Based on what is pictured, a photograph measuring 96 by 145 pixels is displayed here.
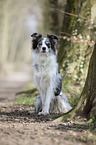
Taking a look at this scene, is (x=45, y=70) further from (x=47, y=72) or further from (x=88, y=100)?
(x=88, y=100)

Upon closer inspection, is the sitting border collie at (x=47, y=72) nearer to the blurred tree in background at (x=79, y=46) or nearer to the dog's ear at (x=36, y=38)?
the dog's ear at (x=36, y=38)

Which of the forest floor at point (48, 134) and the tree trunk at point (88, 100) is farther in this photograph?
the tree trunk at point (88, 100)

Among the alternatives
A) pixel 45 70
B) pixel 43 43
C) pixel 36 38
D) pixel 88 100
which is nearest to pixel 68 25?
pixel 36 38

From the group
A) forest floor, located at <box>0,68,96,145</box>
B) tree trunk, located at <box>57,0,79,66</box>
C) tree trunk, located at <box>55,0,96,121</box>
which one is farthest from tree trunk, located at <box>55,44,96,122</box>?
tree trunk, located at <box>57,0,79,66</box>

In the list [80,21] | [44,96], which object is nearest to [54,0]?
[80,21]

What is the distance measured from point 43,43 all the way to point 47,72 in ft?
A: 2.56

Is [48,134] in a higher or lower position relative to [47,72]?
lower

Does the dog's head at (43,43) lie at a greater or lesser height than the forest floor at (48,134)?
greater

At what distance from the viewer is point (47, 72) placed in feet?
20.7

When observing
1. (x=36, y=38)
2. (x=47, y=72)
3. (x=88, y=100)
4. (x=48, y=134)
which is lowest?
(x=48, y=134)

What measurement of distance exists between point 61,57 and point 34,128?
501cm

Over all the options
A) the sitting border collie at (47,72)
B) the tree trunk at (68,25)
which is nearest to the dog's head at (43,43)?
the sitting border collie at (47,72)

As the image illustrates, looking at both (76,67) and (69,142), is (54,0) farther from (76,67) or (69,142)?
(69,142)

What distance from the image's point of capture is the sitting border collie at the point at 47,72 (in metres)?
6.20
